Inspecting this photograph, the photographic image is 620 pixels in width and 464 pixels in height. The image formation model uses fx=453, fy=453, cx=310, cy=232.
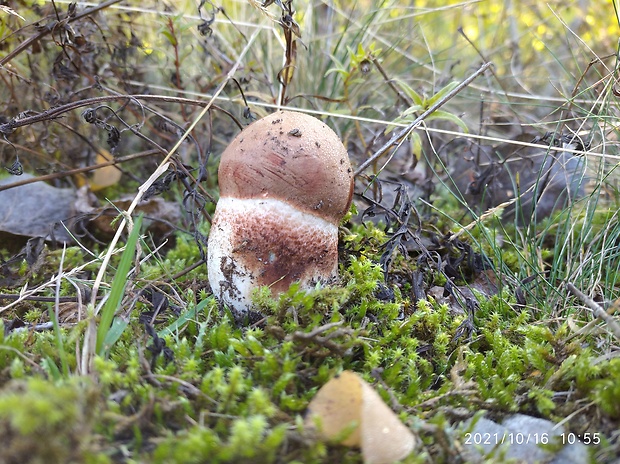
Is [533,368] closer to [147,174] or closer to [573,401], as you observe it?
[573,401]

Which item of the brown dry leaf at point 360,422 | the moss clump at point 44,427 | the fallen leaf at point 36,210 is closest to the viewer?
the moss clump at point 44,427

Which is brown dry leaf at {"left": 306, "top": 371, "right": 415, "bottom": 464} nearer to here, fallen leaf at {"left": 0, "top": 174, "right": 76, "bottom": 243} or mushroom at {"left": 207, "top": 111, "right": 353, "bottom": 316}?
mushroom at {"left": 207, "top": 111, "right": 353, "bottom": 316}

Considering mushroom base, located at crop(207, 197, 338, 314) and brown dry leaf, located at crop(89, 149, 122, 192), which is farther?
brown dry leaf, located at crop(89, 149, 122, 192)

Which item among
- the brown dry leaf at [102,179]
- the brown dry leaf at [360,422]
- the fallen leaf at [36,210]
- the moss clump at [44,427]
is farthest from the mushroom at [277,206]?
the brown dry leaf at [102,179]

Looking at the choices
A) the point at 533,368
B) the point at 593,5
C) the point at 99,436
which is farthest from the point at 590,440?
the point at 593,5

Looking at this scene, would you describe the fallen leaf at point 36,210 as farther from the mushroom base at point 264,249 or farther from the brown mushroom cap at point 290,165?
the brown mushroom cap at point 290,165

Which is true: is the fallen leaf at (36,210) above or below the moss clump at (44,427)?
below

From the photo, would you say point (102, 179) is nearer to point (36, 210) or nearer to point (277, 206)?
point (36, 210)

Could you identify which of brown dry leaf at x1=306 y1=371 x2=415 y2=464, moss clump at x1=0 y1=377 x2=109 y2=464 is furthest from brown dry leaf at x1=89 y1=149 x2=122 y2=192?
brown dry leaf at x1=306 y1=371 x2=415 y2=464
